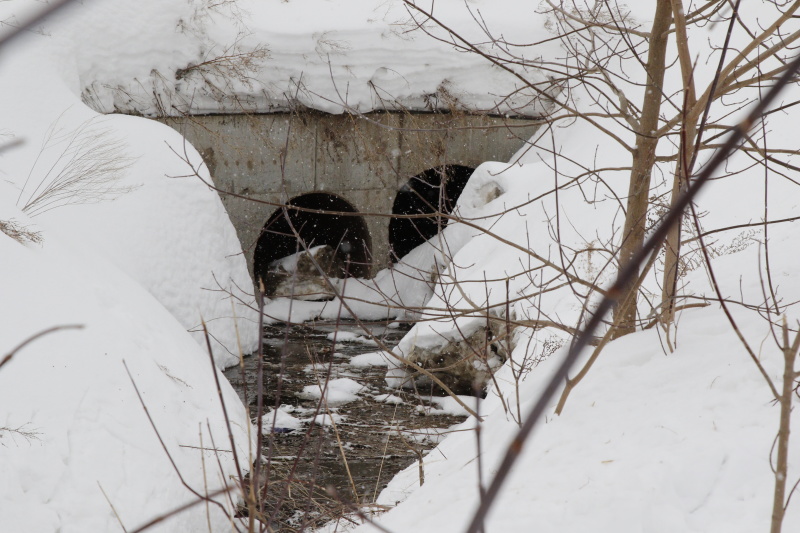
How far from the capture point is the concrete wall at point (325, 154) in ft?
33.9

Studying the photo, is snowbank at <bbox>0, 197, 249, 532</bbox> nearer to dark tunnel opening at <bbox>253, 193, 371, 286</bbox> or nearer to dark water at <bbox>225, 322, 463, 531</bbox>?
dark water at <bbox>225, 322, 463, 531</bbox>

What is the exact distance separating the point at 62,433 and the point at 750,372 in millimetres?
3348

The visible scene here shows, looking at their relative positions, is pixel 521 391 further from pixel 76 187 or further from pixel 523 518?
pixel 76 187

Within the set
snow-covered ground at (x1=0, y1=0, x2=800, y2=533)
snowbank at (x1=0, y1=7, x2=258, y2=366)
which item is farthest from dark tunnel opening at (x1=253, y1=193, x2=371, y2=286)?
snowbank at (x1=0, y1=7, x2=258, y2=366)

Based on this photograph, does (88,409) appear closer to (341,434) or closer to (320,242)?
(341,434)

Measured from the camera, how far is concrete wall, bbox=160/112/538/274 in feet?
33.9

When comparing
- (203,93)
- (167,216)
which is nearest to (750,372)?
(167,216)

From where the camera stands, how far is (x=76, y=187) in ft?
23.4

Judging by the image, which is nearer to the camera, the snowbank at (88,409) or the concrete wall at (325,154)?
the snowbank at (88,409)

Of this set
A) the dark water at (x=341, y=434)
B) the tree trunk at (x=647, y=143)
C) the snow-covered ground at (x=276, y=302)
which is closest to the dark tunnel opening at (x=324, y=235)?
the snow-covered ground at (x=276, y=302)

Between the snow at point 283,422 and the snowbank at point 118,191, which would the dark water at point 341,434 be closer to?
the snow at point 283,422

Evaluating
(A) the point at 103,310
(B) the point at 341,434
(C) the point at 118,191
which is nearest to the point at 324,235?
(C) the point at 118,191

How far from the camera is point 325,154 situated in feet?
36.6

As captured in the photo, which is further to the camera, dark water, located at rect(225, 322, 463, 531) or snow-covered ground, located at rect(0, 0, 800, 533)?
dark water, located at rect(225, 322, 463, 531)
